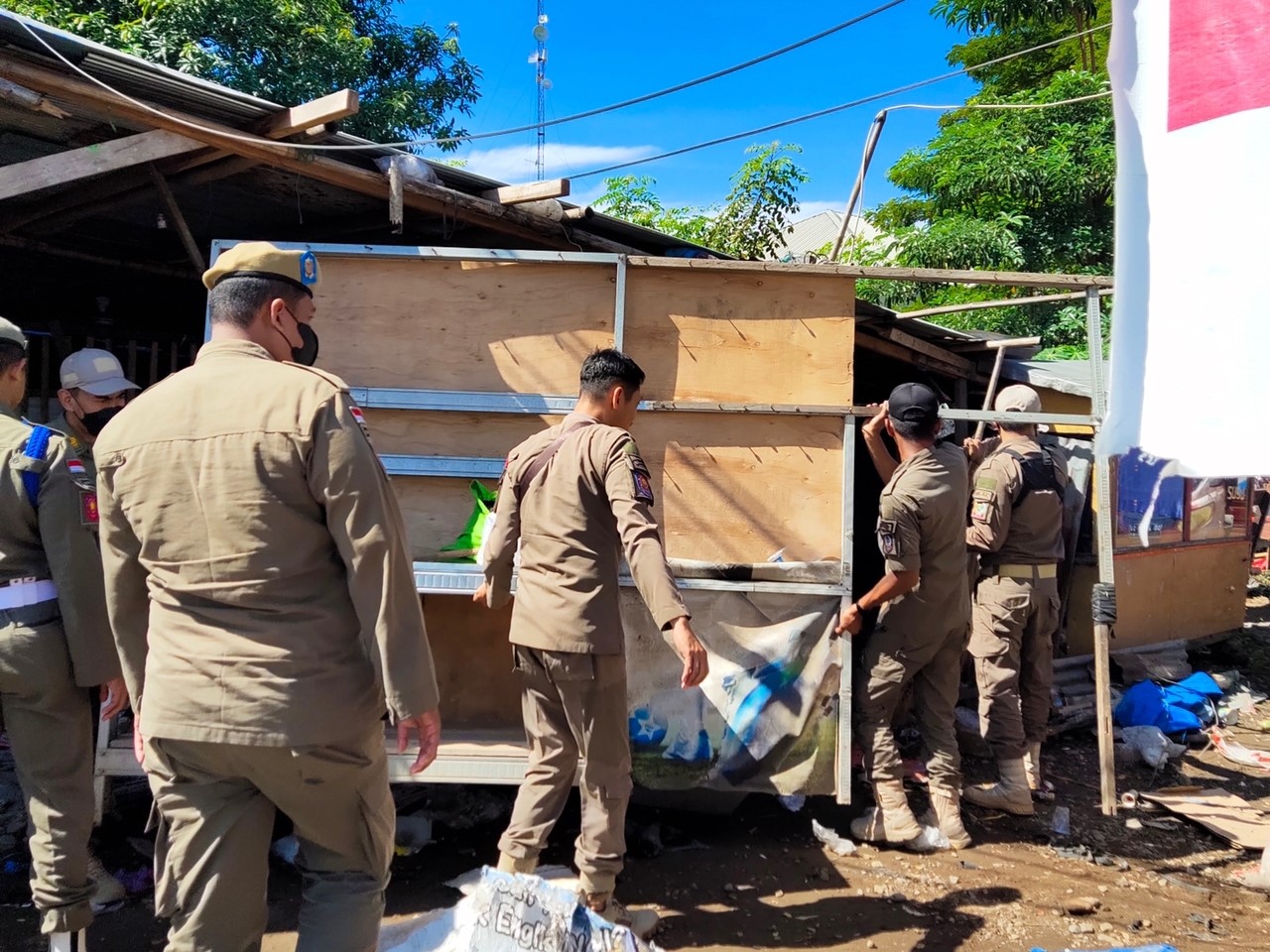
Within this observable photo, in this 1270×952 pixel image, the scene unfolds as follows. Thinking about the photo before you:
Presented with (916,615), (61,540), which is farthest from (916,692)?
(61,540)

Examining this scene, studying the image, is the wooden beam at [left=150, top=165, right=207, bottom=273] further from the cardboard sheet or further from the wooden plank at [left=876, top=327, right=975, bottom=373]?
the cardboard sheet

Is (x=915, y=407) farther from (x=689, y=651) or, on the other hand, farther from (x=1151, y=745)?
(x=1151, y=745)

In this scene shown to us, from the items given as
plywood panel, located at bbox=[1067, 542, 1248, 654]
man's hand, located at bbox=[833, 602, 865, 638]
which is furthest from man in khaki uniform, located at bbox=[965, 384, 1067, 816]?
plywood panel, located at bbox=[1067, 542, 1248, 654]

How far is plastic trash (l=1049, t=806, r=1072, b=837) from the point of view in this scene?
473cm

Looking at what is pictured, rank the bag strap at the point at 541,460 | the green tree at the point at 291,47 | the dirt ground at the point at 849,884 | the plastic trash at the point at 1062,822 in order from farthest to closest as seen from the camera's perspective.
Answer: the green tree at the point at 291,47 < the plastic trash at the point at 1062,822 < the dirt ground at the point at 849,884 < the bag strap at the point at 541,460

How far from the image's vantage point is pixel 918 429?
14.2 feet

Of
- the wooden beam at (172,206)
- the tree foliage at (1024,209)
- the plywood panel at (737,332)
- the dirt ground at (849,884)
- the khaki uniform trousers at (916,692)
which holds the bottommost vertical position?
the dirt ground at (849,884)

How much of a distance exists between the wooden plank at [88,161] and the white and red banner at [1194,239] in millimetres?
3727

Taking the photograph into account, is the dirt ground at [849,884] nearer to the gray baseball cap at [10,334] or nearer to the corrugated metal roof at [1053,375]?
the gray baseball cap at [10,334]

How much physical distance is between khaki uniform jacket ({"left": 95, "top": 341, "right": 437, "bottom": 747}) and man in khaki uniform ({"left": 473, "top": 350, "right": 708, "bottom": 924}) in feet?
3.62

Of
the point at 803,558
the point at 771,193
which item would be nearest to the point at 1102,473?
the point at 803,558

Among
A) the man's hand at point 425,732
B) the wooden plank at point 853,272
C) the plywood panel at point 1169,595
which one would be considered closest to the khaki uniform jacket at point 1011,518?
the wooden plank at point 853,272

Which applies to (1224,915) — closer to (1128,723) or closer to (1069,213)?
(1128,723)

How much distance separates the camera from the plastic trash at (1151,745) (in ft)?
18.5
